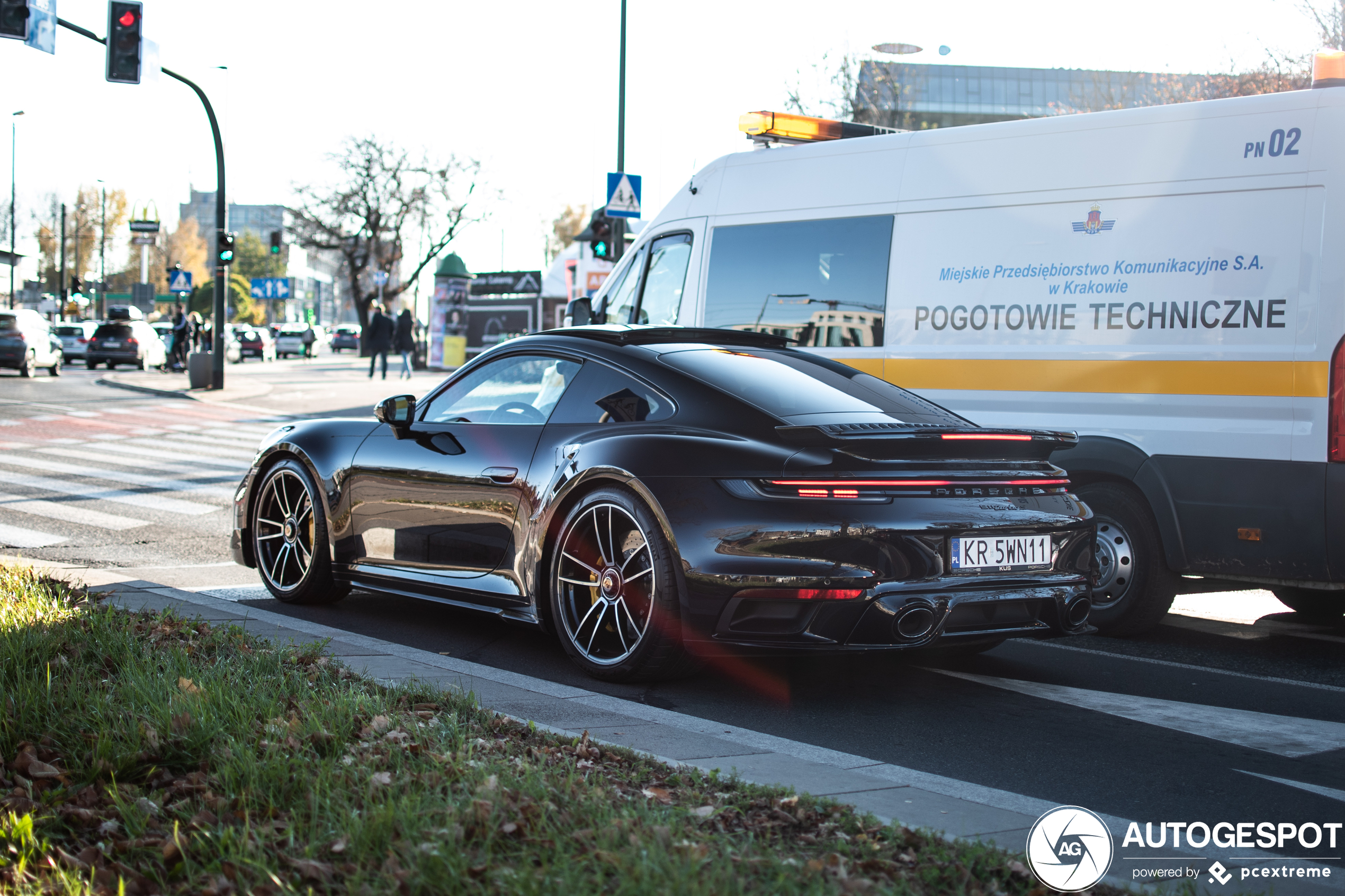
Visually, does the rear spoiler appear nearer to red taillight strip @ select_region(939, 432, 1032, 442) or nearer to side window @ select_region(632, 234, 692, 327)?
red taillight strip @ select_region(939, 432, 1032, 442)

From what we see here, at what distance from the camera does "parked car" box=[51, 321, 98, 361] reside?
145 ft

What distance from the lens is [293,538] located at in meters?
7.02

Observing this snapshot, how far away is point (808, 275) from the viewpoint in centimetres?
852

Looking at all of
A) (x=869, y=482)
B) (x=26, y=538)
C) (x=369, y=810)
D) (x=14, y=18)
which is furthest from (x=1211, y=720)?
(x=14, y=18)

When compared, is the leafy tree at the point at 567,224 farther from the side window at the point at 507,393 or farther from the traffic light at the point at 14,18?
the side window at the point at 507,393

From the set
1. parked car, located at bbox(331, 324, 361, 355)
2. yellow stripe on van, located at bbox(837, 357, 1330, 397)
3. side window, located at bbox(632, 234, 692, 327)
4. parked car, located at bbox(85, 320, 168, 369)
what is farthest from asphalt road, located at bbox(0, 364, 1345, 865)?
parked car, located at bbox(331, 324, 361, 355)

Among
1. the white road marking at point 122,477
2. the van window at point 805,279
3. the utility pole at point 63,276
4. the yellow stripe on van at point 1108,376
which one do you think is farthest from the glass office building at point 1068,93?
the utility pole at point 63,276

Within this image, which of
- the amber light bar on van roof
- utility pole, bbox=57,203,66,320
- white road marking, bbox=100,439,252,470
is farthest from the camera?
utility pole, bbox=57,203,66,320

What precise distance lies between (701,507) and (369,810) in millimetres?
1983

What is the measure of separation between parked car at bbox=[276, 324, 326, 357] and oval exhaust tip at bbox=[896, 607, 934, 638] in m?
69.6

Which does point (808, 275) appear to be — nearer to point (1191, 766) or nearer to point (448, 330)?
point (1191, 766)

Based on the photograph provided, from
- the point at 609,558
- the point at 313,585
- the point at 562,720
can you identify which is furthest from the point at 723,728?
the point at 313,585

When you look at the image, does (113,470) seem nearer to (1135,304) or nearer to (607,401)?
(607,401)

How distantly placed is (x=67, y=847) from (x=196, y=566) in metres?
5.32
